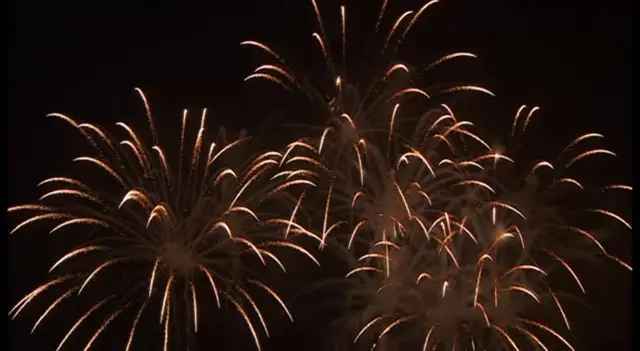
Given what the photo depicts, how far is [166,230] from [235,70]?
60.2 inches

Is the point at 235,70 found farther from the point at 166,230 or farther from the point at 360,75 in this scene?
the point at 166,230

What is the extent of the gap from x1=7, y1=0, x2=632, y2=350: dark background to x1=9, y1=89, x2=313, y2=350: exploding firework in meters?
0.21

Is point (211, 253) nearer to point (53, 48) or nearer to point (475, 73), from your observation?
point (53, 48)

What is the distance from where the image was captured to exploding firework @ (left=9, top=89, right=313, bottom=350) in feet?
15.0

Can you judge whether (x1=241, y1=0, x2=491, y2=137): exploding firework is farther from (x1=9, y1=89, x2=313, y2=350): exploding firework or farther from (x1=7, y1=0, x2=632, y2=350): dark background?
(x1=9, y1=89, x2=313, y2=350): exploding firework

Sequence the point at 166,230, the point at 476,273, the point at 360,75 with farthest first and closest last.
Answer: the point at 360,75 < the point at 476,273 < the point at 166,230

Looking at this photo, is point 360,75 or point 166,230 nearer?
point 166,230

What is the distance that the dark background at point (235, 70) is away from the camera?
17.1ft

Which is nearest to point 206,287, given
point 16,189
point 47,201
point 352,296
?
point 352,296

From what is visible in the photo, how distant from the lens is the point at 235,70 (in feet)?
17.4

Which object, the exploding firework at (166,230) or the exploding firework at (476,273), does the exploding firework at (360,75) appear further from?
the exploding firework at (476,273)

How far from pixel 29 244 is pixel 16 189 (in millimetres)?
462

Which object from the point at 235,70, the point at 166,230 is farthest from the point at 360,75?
the point at 166,230

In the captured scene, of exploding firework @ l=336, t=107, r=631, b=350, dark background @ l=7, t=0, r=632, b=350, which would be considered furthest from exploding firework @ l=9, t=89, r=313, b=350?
exploding firework @ l=336, t=107, r=631, b=350
